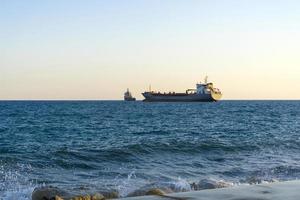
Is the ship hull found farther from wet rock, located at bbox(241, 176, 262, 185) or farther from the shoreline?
the shoreline

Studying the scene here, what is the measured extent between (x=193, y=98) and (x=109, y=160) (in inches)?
4198

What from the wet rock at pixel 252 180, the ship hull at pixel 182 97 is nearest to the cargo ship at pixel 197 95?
the ship hull at pixel 182 97

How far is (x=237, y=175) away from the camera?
14.9m

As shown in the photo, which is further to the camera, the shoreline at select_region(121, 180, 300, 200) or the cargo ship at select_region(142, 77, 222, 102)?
the cargo ship at select_region(142, 77, 222, 102)

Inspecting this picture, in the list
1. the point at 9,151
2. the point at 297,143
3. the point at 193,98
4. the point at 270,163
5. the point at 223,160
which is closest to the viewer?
the point at 270,163

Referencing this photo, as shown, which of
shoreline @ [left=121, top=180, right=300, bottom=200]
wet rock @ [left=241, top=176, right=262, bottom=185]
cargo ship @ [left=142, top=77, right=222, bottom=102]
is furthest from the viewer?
cargo ship @ [left=142, top=77, right=222, bottom=102]

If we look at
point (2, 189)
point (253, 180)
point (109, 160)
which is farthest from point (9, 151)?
point (253, 180)

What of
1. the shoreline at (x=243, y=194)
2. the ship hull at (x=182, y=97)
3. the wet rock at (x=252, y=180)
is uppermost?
the ship hull at (x=182, y=97)

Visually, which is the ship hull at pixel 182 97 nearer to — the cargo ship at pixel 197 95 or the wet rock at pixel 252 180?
the cargo ship at pixel 197 95

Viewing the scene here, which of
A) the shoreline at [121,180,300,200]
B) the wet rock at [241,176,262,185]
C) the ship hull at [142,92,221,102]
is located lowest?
the wet rock at [241,176,262,185]

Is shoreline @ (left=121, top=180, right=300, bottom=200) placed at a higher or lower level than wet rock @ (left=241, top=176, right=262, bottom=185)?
higher

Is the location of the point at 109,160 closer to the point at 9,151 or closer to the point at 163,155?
the point at 163,155

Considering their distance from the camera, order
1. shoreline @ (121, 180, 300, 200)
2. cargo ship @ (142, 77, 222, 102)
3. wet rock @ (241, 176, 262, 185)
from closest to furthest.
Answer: shoreline @ (121, 180, 300, 200)
wet rock @ (241, 176, 262, 185)
cargo ship @ (142, 77, 222, 102)

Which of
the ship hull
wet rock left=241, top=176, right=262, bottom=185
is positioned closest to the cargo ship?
the ship hull
